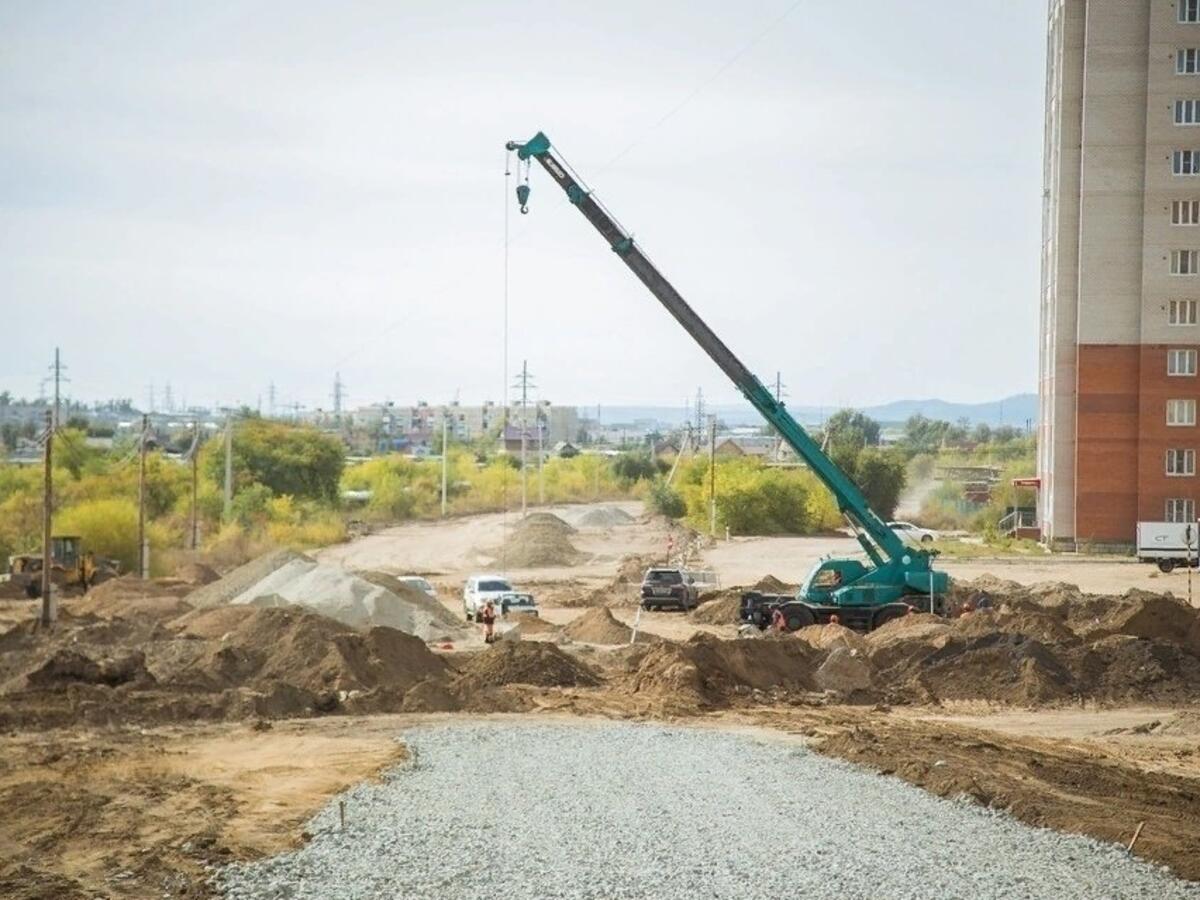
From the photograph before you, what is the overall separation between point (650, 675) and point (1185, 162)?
5200 centimetres

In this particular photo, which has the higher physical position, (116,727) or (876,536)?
(876,536)

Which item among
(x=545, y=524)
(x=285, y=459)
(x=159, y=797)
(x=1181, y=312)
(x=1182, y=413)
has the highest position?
(x=1181, y=312)

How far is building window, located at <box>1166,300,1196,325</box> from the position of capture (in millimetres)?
77688

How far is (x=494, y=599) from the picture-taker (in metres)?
52.1

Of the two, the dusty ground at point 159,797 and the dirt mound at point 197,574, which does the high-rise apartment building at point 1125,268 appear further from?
the dusty ground at point 159,797

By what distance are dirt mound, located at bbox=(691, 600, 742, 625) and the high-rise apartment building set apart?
30.4 meters

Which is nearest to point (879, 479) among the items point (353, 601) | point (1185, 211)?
point (1185, 211)

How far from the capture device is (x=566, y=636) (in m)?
46.1

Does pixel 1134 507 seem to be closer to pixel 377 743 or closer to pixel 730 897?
pixel 377 743

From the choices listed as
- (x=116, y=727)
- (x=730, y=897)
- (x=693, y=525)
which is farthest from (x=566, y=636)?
(x=693, y=525)

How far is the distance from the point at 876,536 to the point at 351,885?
30.4 meters

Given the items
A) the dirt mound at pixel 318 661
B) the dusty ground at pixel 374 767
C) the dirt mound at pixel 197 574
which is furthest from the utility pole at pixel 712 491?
the dirt mound at pixel 318 661

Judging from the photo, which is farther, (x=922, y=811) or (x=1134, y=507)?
(x=1134, y=507)

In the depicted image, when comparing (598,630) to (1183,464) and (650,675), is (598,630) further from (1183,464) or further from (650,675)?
(1183,464)
